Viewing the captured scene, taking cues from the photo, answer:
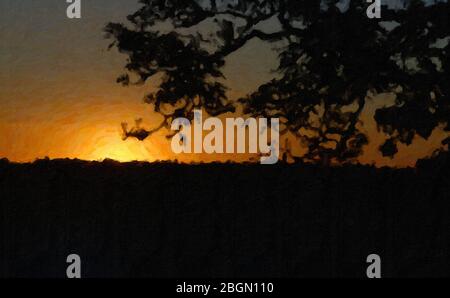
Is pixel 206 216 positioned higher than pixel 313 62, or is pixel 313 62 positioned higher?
pixel 313 62

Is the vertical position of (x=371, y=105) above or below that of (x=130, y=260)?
above

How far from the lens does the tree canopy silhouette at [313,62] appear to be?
1198 cm

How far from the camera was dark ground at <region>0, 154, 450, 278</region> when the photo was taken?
10.9m

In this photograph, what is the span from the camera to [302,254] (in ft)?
36.2

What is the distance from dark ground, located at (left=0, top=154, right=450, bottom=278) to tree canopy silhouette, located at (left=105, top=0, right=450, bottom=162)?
1179 millimetres

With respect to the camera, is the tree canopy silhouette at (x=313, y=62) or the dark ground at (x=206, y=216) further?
the tree canopy silhouette at (x=313, y=62)

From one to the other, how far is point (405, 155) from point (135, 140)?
11.1 ft

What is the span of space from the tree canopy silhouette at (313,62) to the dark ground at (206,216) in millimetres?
1179

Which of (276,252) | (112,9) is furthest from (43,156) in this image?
(276,252)

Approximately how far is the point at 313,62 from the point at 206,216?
102 inches

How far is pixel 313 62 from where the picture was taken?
12.1 m

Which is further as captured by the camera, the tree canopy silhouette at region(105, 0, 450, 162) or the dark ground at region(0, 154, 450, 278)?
the tree canopy silhouette at region(105, 0, 450, 162)
